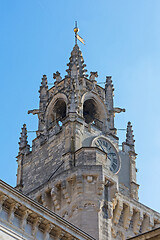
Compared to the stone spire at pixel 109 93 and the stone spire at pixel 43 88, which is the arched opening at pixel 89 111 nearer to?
the stone spire at pixel 109 93

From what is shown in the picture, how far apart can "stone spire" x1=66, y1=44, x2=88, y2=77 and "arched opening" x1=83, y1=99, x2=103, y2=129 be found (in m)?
1.73

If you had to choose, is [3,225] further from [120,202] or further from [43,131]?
[43,131]

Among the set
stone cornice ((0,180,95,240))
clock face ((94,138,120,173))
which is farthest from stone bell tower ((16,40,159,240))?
stone cornice ((0,180,95,240))

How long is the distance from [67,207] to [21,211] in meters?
11.7

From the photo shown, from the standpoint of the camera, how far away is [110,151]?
38.6 meters

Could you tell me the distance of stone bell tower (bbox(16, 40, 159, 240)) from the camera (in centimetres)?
3350

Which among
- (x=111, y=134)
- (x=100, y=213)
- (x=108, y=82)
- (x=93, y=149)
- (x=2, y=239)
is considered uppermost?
(x=108, y=82)

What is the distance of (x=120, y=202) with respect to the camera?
117 feet

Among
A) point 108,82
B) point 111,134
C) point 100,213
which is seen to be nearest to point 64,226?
point 100,213

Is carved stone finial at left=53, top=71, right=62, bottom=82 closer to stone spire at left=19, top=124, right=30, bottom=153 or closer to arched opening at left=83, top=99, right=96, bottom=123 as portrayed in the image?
arched opening at left=83, top=99, right=96, bottom=123

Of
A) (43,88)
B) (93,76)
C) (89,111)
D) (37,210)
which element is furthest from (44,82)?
(37,210)

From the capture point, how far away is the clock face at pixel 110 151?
37.9 meters

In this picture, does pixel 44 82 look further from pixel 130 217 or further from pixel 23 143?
pixel 130 217

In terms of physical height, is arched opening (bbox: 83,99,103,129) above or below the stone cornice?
above
